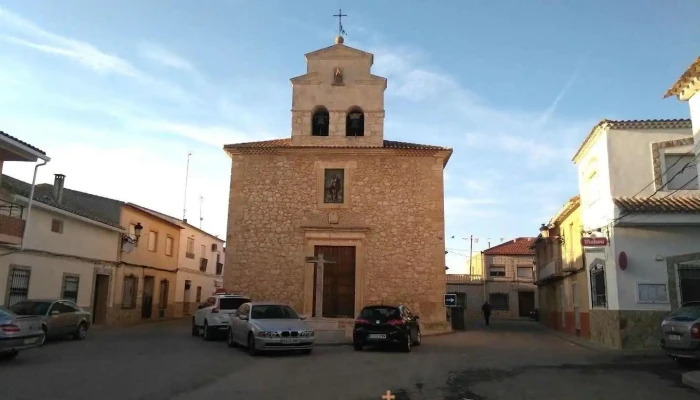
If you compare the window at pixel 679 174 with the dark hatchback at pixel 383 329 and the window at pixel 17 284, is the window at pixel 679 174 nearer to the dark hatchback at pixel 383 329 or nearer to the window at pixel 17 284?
the dark hatchback at pixel 383 329

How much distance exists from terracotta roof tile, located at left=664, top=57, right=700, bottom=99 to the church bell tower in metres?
11.3

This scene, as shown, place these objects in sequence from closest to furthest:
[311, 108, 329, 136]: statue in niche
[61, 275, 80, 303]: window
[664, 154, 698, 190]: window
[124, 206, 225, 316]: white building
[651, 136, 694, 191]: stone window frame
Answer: [651, 136, 694, 191]: stone window frame < [664, 154, 698, 190]: window < [61, 275, 80, 303]: window < [311, 108, 329, 136]: statue in niche < [124, 206, 225, 316]: white building

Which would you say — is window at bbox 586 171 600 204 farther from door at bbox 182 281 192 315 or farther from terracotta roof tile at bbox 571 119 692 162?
door at bbox 182 281 192 315

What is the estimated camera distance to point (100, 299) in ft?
81.4

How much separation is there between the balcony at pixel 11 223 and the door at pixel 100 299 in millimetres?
6026

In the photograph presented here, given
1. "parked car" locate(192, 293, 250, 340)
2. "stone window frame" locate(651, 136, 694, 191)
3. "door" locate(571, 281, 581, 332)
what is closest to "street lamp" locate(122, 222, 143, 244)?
"parked car" locate(192, 293, 250, 340)

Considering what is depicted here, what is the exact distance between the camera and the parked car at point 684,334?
1118 centimetres

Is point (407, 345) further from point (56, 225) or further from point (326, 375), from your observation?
point (56, 225)

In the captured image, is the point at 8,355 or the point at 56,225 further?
the point at 56,225

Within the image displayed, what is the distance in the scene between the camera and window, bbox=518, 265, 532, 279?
4620cm

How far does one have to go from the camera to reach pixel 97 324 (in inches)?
961

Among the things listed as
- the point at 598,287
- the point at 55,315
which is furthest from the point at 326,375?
the point at 598,287

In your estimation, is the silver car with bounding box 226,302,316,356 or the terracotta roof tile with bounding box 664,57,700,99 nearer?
the terracotta roof tile with bounding box 664,57,700,99

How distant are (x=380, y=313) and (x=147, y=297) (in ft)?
59.8
